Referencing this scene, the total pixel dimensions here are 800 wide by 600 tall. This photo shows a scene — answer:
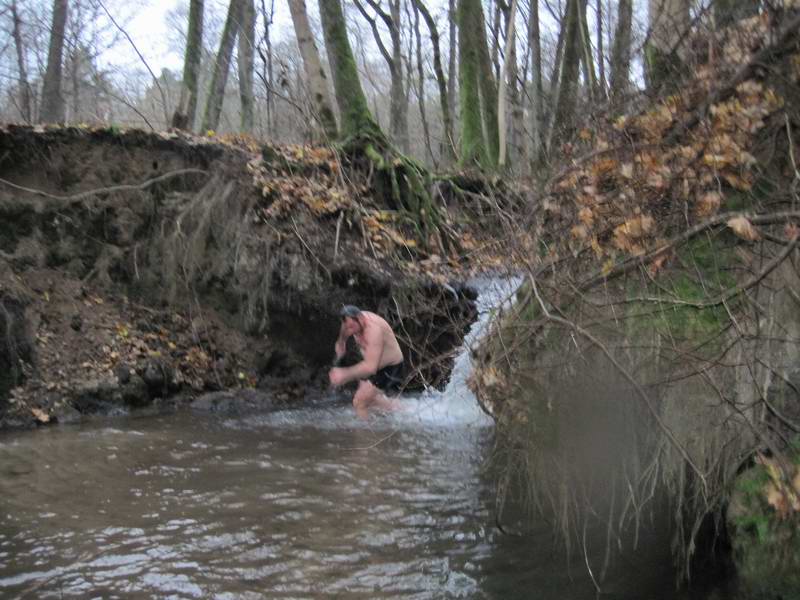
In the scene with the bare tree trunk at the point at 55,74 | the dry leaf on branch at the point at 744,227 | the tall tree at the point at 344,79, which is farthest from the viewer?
the bare tree trunk at the point at 55,74

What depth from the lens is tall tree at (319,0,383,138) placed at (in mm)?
13023

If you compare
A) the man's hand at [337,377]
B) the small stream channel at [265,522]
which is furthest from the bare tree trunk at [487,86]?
the small stream channel at [265,522]

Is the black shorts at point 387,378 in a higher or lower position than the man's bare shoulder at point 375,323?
lower

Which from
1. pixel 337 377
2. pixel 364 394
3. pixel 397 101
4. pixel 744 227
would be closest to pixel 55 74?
pixel 397 101

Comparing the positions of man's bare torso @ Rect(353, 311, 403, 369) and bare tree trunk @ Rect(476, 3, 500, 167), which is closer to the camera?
man's bare torso @ Rect(353, 311, 403, 369)

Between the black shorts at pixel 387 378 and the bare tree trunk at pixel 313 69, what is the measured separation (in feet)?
17.1

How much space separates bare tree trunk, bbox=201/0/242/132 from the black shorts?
858 cm

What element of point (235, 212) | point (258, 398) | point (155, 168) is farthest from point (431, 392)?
point (155, 168)

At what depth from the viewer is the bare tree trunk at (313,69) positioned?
43.2 ft

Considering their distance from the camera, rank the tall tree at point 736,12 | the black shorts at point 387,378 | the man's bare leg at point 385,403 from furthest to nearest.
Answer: the black shorts at point 387,378
the man's bare leg at point 385,403
the tall tree at point 736,12

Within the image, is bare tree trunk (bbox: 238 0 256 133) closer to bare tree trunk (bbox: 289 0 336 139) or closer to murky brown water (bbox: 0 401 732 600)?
bare tree trunk (bbox: 289 0 336 139)

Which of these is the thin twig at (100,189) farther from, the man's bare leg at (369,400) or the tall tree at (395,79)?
the tall tree at (395,79)

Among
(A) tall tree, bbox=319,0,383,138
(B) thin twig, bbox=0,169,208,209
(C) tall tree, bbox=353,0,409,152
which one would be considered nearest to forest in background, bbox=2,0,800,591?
(B) thin twig, bbox=0,169,208,209

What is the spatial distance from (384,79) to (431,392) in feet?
109
